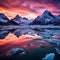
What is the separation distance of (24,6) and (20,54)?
742 mm

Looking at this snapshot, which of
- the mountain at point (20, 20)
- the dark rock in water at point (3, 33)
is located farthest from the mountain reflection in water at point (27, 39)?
the mountain at point (20, 20)

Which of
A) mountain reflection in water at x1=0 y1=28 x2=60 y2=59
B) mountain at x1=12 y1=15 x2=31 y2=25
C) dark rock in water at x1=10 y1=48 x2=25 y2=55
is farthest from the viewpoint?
mountain at x1=12 y1=15 x2=31 y2=25

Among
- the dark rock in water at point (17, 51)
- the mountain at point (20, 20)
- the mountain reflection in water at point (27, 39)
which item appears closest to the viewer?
the dark rock in water at point (17, 51)

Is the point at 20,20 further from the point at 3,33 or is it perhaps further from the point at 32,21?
the point at 3,33

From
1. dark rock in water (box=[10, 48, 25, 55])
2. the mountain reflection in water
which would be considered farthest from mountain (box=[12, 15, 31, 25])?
dark rock in water (box=[10, 48, 25, 55])

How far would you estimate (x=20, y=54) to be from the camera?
2.09 meters

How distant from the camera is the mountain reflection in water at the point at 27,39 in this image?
221cm

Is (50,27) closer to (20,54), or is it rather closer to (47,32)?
(47,32)

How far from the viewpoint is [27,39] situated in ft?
7.90

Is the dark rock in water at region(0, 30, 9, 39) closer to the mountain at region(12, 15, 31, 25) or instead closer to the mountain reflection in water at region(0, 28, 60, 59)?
the mountain reflection in water at region(0, 28, 60, 59)

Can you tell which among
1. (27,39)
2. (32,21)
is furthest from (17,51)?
(32,21)

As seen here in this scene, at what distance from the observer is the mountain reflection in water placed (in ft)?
7.24

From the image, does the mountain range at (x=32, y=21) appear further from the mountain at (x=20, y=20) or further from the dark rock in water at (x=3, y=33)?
the dark rock in water at (x=3, y=33)

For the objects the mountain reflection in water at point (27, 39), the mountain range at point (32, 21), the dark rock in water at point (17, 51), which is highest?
the mountain range at point (32, 21)
